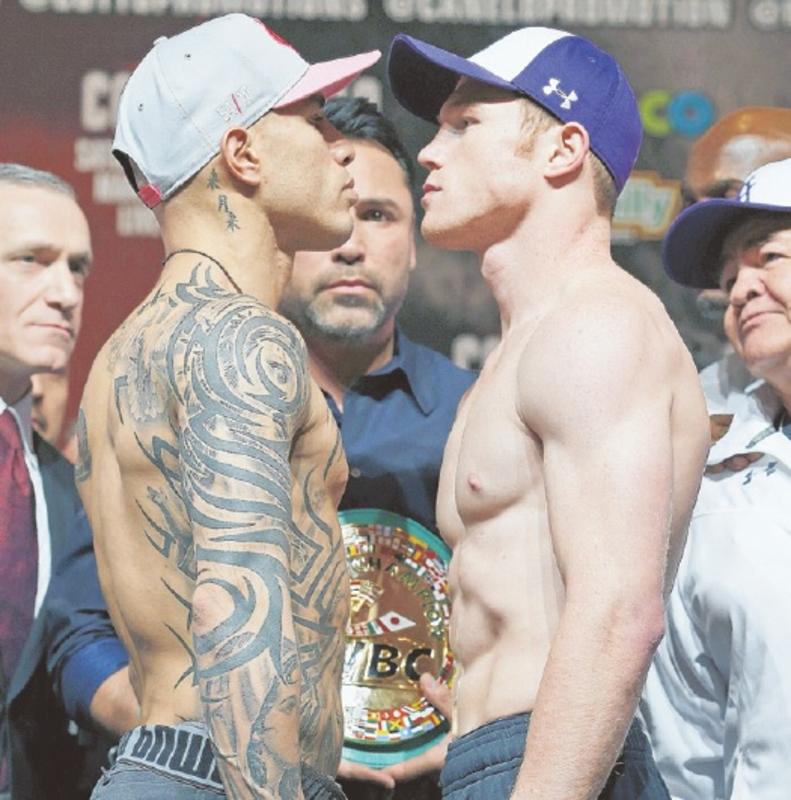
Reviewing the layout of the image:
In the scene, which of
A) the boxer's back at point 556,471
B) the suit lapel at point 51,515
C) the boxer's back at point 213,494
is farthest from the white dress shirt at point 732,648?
the suit lapel at point 51,515

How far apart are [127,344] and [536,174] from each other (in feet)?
1.91

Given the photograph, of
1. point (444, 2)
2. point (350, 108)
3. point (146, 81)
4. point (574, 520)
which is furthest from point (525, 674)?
point (444, 2)

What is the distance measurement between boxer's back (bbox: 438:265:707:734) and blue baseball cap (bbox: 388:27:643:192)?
21 cm

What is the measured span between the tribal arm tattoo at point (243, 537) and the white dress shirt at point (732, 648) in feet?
3.02

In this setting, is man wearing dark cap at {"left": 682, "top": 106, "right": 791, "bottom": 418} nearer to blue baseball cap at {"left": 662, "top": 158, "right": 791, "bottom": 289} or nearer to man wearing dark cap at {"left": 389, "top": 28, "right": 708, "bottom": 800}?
blue baseball cap at {"left": 662, "top": 158, "right": 791, "bottom": 289}

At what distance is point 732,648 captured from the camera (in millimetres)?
2555

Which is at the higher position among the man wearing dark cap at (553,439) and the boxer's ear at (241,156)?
the boxer's ear at (241,156)

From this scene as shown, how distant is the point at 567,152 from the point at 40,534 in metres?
1.37

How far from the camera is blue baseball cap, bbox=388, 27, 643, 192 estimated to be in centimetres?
217

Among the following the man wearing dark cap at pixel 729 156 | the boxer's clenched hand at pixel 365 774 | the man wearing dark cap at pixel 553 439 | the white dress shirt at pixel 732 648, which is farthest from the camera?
the man wearing dark cap at pixel 729 156

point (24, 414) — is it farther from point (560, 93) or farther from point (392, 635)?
point (560, 93)

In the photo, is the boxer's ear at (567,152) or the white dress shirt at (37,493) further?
the white dress shirt at (37,493)

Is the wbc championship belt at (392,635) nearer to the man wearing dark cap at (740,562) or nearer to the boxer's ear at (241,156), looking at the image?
the man wearing dark cap at (740,562)

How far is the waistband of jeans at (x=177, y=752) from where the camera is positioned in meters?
1.90
